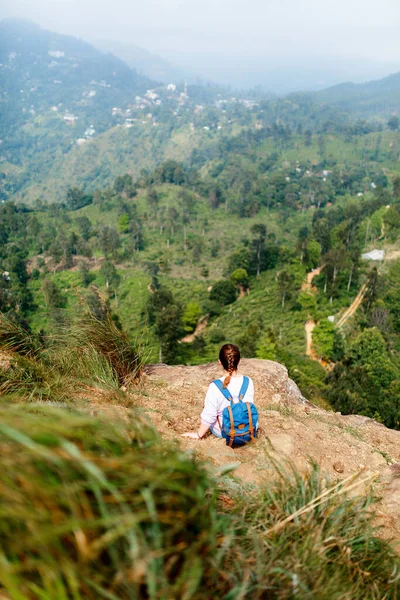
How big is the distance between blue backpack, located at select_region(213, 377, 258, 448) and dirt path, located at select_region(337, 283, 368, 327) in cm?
3240

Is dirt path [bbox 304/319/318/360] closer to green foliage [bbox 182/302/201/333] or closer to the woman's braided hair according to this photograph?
green foliage [bbox 182/302/201/333]

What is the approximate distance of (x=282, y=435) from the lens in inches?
149

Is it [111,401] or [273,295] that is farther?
[273,295]

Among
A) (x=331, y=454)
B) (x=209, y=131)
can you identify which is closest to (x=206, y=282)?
(x=331, y=454)

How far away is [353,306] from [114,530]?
3786 cm

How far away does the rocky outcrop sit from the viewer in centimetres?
301

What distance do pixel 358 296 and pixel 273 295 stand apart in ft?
27.1

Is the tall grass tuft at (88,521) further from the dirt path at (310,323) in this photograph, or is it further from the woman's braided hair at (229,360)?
the dirt path at (310,323)

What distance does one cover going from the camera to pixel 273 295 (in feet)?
134

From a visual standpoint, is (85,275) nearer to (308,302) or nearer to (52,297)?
(52,297)

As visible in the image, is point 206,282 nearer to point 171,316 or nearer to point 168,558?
point 171,316

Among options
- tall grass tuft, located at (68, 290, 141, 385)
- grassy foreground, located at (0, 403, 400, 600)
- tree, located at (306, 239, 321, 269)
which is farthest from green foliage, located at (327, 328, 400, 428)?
grassy foreground, located at (0, 403, 400, 600)

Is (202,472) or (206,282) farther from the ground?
(202,472)

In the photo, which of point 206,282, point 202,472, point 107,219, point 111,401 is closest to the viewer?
point 202,472
